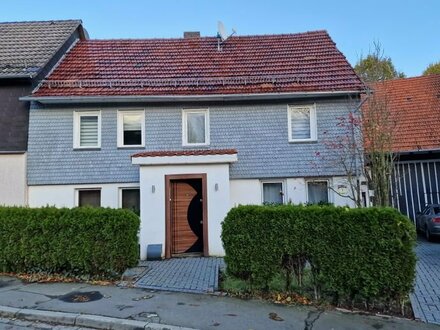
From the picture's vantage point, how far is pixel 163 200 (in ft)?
40.5

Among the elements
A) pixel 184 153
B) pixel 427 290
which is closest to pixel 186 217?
pixel 184 153

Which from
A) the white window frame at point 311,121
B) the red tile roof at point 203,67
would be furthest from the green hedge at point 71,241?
the white window frame at point 311,121

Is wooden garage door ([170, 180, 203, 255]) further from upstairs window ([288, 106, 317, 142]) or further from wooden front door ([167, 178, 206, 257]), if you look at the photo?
upstairs window ([288, 106, 317, 142])

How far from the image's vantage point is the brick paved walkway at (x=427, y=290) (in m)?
6.53

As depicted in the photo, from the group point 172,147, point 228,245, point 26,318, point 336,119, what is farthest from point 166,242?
point 336,119

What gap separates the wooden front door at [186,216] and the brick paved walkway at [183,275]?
0.79 meters

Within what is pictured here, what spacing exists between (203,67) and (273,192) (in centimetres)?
564

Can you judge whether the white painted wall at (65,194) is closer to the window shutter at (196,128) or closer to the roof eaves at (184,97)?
the window shutter at (196,128)

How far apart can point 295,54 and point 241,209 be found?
399 inches

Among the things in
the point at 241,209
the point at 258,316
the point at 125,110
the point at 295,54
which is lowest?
the point at 258,316

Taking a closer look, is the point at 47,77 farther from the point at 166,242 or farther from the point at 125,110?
the point at 166,242

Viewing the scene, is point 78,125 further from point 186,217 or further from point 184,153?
point 186,217

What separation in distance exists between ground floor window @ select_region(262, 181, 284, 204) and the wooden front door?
90.3 inches

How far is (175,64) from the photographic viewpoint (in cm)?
1546
